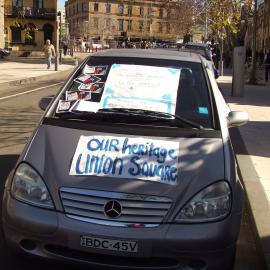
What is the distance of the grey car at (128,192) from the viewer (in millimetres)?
3783

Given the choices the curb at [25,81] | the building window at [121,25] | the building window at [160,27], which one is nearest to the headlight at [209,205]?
the curb at [25,81]

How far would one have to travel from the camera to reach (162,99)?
4.84 meters

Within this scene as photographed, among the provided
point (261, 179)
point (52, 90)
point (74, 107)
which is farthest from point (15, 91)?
point (74, 107)

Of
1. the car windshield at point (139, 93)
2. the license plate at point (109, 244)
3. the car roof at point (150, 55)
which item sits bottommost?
the license plate at point (109, 244)

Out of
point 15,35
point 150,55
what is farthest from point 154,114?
point 15,35

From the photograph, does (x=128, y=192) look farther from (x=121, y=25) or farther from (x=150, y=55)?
(x=121, y=25)

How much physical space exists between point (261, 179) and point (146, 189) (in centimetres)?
336

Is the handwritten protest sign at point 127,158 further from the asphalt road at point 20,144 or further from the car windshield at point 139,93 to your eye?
the asphalt road at point 20,144

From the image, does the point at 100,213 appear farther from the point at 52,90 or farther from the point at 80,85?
the point at 52,90

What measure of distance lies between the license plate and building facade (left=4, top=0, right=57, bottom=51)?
6509 cm

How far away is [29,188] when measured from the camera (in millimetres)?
4027

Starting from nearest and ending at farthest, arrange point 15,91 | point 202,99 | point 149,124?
point 149,124 → point 202,99 → point 15,91

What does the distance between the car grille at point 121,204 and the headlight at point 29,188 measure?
0.48ft

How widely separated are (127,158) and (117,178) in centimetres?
21
